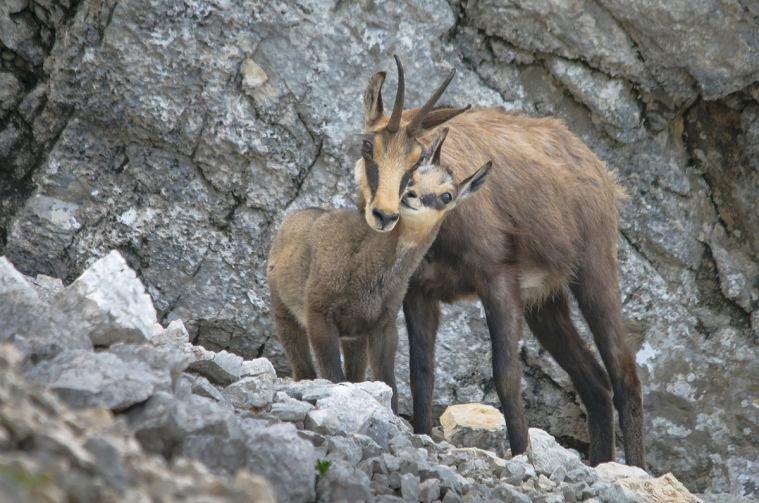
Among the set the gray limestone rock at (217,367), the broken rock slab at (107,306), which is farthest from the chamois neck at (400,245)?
the broken rock slab at (107,306)

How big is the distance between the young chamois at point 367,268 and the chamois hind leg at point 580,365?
1782 millimetres

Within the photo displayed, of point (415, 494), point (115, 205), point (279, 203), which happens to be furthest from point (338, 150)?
point (415, 494)

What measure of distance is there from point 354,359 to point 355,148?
2.08m

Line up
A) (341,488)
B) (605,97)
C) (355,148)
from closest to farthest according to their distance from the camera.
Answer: (341,488) → (355,148) → (605,97)

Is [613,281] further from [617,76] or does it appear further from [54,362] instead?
[54,362]

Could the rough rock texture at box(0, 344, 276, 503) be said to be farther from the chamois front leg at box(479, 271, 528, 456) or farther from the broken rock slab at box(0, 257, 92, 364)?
the chamois front leg at box(479, 271, 528, 456)

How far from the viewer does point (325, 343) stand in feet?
13.9

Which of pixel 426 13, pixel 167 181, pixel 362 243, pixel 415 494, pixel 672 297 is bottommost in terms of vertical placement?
pixel 415 494

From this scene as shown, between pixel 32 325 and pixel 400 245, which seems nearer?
pixel 32 325

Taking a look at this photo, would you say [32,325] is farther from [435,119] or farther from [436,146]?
[435,119]

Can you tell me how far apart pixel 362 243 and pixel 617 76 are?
3.49m

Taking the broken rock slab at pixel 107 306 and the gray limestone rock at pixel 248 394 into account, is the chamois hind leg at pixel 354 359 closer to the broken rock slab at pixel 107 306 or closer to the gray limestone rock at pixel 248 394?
the gray limestone rock at pixel 248 394

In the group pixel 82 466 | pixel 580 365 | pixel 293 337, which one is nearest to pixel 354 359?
pixel 293 337

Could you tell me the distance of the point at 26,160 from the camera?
19.7 feet
